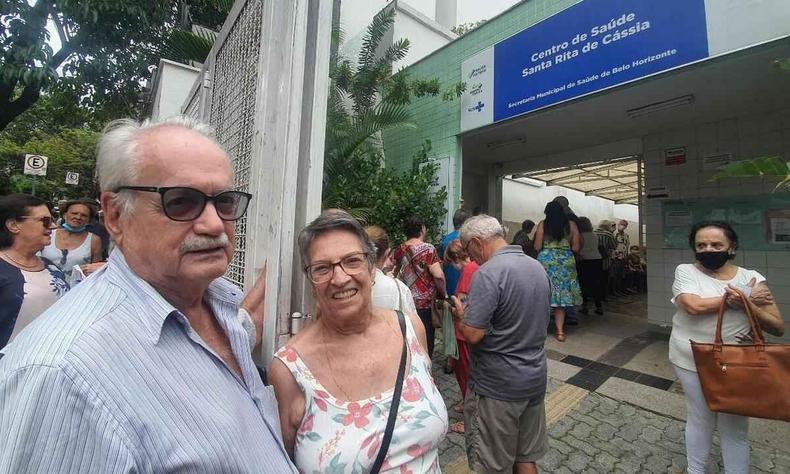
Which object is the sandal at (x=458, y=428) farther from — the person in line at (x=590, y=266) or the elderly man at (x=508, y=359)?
the person in line at (x=590, y=266)

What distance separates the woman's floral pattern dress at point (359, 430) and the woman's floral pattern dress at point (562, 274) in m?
4.17

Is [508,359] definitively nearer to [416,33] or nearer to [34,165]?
[416,33]

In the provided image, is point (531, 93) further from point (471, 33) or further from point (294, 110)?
point (294, 110)

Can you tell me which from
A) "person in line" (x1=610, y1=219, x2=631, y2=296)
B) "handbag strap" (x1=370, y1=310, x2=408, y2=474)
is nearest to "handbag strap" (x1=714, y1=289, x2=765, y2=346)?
"handbag strap" (x1=370, y1=310, x2=408, y2=474)

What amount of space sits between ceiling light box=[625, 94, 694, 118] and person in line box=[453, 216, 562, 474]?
12.2ft

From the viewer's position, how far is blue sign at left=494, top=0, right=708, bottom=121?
3457 mm

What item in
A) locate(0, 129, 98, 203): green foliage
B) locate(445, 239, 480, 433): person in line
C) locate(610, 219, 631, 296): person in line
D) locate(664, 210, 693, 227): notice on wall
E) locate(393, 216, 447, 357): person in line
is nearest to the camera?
locate(445, 239, 480, 433): person in line

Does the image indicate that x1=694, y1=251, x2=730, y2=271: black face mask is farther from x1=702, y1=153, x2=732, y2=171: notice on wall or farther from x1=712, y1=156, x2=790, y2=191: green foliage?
x1=702, y1=153, x2=732, y2=171: notice on wall

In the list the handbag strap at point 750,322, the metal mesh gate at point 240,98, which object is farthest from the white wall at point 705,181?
the metal mesh gate at point 240,98

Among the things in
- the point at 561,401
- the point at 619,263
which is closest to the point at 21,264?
the point at 561,401

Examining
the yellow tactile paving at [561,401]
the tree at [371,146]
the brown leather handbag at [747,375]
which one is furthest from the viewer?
the tree at [371,146]

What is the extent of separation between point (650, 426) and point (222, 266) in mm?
3699

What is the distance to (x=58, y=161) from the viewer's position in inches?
558

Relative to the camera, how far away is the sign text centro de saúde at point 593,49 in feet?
10.8
